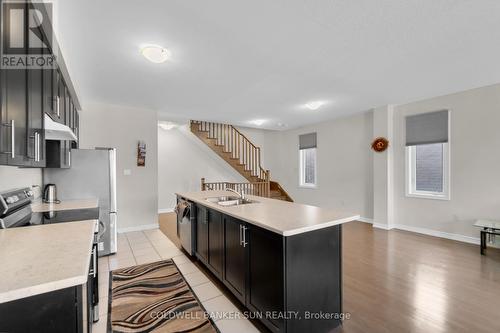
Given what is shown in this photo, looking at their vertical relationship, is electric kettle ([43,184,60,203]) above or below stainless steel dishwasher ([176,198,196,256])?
above

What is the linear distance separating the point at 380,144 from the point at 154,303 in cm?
484

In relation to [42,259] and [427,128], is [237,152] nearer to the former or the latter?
[427,128]

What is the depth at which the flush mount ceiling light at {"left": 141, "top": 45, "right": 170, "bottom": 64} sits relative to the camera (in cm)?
239

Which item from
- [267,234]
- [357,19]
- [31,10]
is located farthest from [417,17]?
[31,10]

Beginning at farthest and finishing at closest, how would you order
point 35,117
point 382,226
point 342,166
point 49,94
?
point 342,166 < point 382,226 < point 49,94 < point 35,117

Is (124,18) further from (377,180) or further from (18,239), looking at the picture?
(377,180)

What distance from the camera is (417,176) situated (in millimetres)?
4516

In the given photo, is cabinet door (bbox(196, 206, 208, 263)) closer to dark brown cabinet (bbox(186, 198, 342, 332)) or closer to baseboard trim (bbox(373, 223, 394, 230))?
dark brown cabinet (bbox(186, 198, 342, 332))

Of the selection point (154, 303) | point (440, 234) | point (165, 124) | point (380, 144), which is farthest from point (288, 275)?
point (165, 124)

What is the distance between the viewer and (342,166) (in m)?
5.88

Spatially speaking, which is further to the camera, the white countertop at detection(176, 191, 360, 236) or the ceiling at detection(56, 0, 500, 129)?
the ceiling at detection(56, 0, 500, 129)

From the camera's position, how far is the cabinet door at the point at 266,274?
1595mm

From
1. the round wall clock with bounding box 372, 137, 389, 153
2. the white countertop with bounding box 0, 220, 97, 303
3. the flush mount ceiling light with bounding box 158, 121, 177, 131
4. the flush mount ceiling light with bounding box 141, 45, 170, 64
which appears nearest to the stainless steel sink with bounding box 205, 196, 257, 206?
the white countertop with bounding box 0, 220, 97, 303

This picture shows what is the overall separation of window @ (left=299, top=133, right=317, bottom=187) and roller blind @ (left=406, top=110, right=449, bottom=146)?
248cm
